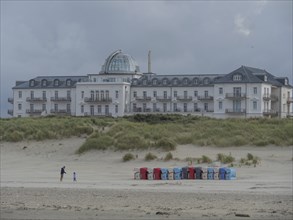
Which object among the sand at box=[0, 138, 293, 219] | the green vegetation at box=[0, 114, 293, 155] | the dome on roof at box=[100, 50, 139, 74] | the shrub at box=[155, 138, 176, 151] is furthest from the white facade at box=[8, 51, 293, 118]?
the shrub at box=[155, 138, 176, 151]

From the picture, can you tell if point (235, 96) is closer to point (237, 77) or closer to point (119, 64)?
point (237, 77)

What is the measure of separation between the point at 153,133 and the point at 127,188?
57.0 feet

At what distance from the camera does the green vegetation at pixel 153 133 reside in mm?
44312

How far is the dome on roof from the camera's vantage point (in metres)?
88.6

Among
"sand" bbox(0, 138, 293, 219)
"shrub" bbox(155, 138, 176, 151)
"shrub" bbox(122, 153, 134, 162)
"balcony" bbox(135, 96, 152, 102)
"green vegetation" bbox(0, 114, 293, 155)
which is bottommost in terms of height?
"sand" bbox(0, 138, 293, 219)

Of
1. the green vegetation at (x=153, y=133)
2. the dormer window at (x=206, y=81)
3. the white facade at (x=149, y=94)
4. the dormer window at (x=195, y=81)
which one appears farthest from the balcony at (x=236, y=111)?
the green vegetation at (x=153, y=133)

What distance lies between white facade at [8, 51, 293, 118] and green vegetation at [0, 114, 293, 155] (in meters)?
20.6

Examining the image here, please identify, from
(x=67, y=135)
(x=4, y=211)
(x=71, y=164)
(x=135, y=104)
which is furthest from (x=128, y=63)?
(x=4, y=211)

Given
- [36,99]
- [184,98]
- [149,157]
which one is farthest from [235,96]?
[149,157]

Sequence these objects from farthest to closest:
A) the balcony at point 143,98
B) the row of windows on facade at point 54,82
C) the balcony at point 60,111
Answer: the row of windows on facade at point 54,82 → the balcony at point 60,111 → the balcony at point 143,98

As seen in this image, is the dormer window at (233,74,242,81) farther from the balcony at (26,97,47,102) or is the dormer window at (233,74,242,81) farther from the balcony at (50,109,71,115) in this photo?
the balcony at (26,97,47,102)

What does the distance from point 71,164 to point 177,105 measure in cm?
4018

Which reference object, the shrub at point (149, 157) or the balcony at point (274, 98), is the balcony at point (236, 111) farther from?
the shrub at point (149, 157)

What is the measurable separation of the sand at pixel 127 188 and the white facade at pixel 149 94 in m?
33.3
